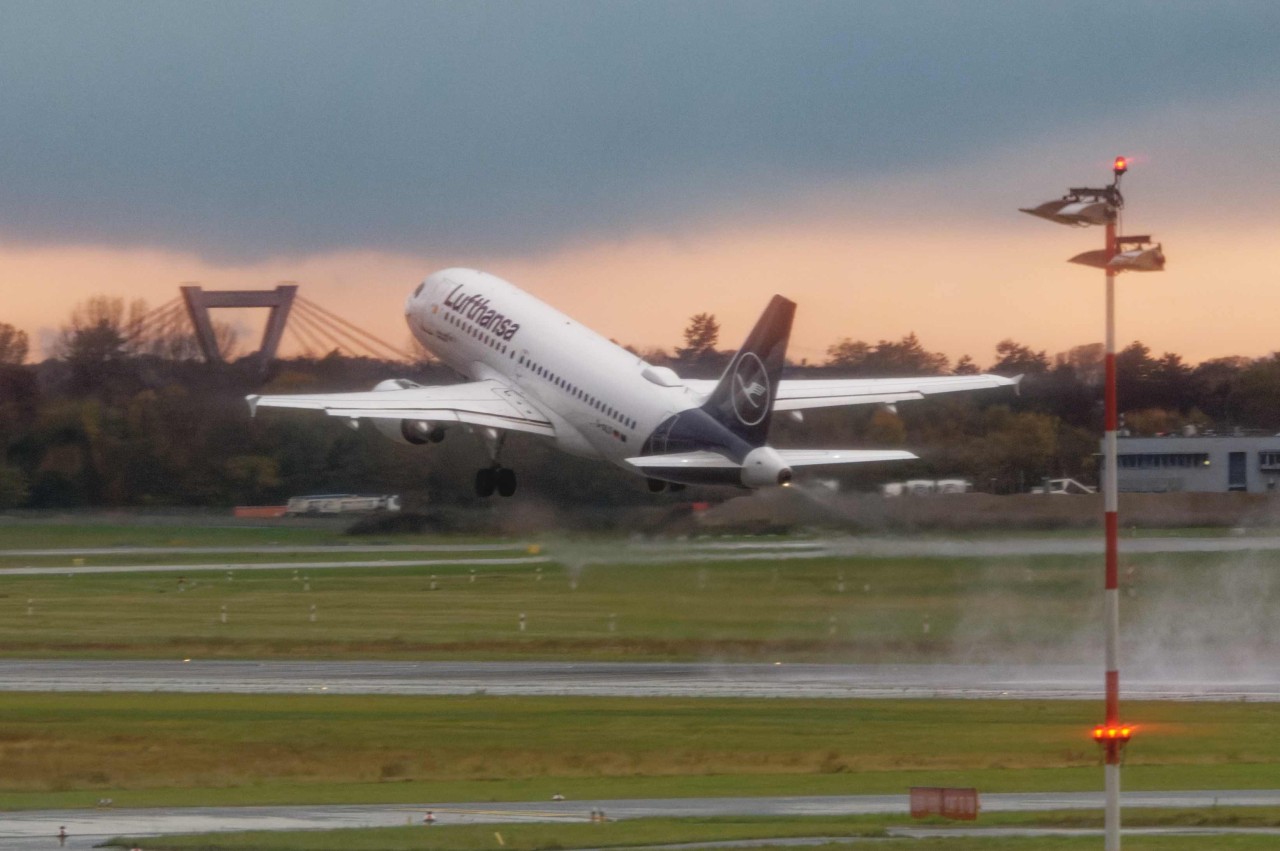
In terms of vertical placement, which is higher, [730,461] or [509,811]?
[730,461]

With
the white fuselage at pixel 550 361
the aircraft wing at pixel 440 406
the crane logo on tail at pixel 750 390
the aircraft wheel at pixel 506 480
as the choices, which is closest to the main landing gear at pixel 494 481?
the aircraft wheel at pixel 506 480

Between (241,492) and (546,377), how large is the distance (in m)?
32.4

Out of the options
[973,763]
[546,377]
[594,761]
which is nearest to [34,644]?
[546,377]

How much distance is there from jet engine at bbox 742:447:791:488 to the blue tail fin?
27.7 inches

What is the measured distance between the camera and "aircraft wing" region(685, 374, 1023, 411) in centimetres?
6975

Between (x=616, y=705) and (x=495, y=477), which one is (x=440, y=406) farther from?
(x=616, y=705)

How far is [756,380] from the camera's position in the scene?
61.5 meters

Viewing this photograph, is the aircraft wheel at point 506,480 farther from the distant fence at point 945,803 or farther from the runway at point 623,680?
the distant fence at point 945,803

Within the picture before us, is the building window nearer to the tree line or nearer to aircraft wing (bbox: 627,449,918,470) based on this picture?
the tree line

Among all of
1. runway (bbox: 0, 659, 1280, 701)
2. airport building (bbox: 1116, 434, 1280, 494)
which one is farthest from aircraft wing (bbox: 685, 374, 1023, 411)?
airport building (bbox: 1116, 434, 1280, 494)

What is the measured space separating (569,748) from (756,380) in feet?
69.2

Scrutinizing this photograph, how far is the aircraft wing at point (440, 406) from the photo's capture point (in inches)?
2694

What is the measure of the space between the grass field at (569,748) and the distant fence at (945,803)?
5.59 metres

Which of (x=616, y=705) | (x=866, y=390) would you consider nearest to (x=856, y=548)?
(x=866, y=390)
